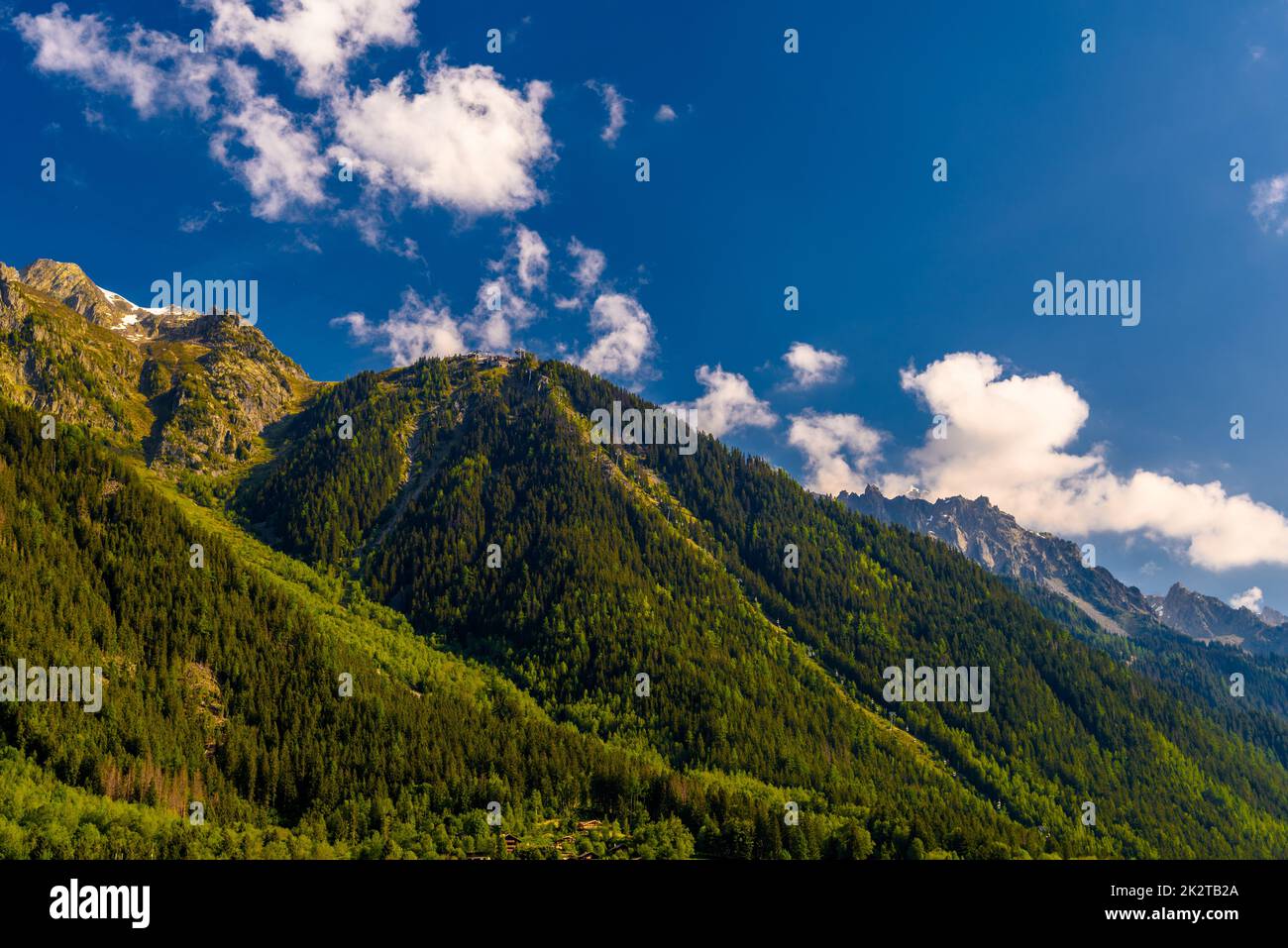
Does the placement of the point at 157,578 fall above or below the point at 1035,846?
above

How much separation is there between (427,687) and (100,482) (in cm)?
10061

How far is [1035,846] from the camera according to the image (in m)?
159

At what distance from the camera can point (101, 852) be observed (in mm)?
88000

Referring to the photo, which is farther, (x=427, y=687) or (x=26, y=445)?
(x=427, y=687)

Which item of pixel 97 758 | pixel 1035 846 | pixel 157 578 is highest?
pixel 157 578

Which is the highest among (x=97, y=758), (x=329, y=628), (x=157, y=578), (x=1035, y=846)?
(x=157, y=578)
